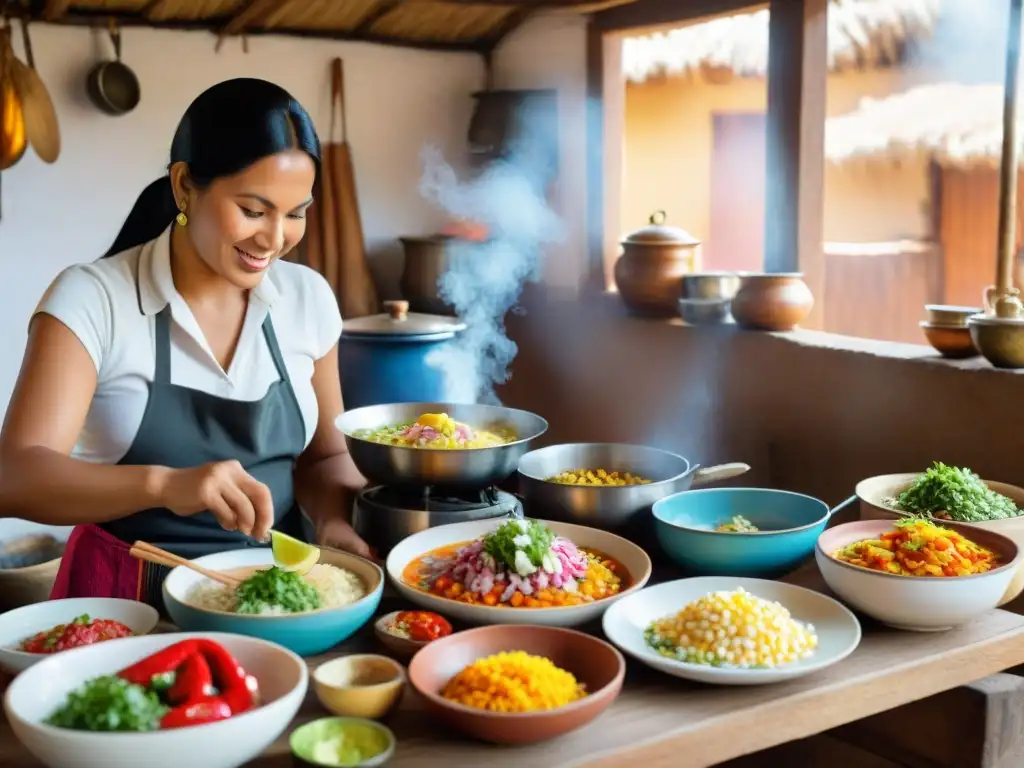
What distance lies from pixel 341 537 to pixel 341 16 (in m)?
3.82

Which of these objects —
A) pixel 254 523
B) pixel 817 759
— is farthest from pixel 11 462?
pixel 817 759

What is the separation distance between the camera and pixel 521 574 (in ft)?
6.23

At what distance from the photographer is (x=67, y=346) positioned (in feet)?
6.99

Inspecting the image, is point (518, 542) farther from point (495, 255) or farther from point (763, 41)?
point (763, 41)

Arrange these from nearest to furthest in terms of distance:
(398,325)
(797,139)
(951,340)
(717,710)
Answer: (717,710)
(951,340)
(797,139)
(398,325)

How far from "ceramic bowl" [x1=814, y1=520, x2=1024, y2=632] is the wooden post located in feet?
7.60

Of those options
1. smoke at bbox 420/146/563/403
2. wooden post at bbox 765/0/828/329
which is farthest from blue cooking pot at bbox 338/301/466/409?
wooden post at bbox 765/0/828/329

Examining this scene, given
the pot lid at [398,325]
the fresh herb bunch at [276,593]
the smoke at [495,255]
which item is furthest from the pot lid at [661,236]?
the fresh herb bunch at [276,593]

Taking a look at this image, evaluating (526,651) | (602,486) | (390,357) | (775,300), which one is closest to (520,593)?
(526,651)

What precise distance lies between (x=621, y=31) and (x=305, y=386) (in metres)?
3.15

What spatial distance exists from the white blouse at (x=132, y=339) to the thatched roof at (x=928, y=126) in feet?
13.0

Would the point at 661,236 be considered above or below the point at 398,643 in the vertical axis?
above

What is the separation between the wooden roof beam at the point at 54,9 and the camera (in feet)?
14.9

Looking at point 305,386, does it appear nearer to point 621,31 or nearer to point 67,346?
point 67,346
